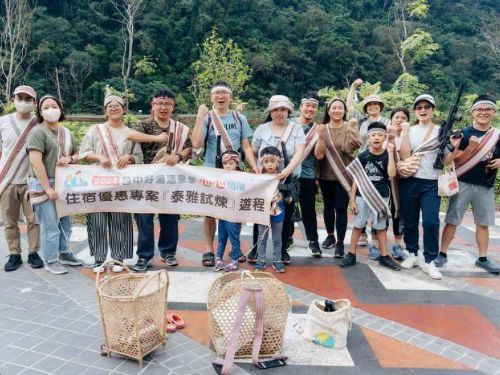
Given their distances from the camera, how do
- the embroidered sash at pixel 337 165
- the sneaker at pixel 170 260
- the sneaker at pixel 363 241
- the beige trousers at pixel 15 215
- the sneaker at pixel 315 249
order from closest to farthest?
the beige trousers at pixel 15 215, the sneaker at pixel 170 260, the embroidered sash at pixel 337 165, the sneaker at pixel 315 249, the sneaker at pixel 363 241

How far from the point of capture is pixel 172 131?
458cm

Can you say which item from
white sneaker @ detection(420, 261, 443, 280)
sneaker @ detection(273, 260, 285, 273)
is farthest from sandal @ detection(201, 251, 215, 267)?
white sneaker @ detection(420, 261, 443, 280)

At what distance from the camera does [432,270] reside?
4.73 m

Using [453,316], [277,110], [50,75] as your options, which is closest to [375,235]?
[453,316]

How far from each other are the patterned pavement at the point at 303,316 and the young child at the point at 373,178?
620 mm

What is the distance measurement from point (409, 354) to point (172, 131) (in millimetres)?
2969

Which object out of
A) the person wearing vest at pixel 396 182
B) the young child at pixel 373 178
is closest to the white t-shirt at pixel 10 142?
the young child at pixel 373 178

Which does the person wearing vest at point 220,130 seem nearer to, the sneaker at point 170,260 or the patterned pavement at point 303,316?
the sneaker at point 170,260

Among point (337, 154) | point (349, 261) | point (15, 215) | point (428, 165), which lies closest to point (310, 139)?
point (337, 154)

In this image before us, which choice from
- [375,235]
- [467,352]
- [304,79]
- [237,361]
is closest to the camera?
[237,361]

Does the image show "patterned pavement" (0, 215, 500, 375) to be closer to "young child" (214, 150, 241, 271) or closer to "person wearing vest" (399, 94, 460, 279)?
"young child" (214, 150, 241, 271)

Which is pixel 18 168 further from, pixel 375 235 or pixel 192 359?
pixel 375 235

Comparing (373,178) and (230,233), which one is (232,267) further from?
(373,178)

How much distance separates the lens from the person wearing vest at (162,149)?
177 inches
